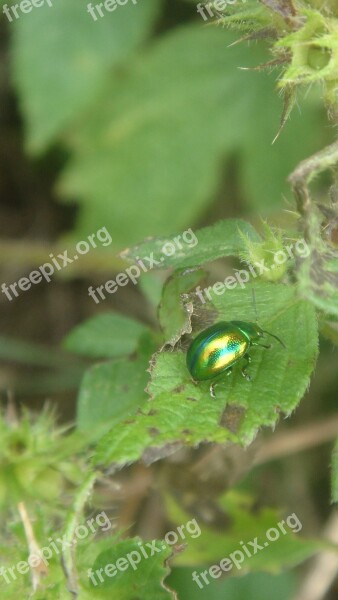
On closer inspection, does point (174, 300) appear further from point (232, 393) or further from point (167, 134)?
point (167, 134)

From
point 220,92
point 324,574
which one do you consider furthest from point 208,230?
point 220,92

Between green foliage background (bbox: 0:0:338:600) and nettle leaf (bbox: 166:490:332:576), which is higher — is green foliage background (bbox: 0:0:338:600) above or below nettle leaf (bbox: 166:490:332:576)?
above

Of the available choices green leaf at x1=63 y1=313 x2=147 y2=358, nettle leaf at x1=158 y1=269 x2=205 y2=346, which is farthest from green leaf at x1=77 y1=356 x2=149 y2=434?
nettle leaf at x1=158 y1=269 x2=205 y2=346

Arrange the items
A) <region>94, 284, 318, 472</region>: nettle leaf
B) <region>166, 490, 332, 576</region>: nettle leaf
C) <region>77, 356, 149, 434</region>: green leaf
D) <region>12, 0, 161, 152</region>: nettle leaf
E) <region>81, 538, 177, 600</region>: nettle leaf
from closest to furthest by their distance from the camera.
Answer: <region>94, 284, 318, 472</region>: nettle leaf → <region>81, 538, 177, 600</region>: nettle leaf → <region>77, 356, 149, 434</region>: green leaf → <region>166, 490, 332, 576</region>: nettle leaf → <region>12, 0, 161, 152</region>: nettle leaf

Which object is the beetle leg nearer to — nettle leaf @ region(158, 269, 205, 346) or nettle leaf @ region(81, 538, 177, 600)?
nettle leaf @ region(158, 269, 205, 346)

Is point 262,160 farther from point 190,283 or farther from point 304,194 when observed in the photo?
point 304,194

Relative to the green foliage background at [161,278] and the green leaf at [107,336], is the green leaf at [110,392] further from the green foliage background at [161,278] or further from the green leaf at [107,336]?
the green leaf at [107,336]

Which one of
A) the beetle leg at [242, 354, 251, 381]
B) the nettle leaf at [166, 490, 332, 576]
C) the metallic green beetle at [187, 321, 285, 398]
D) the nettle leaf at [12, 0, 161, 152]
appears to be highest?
the nettle leaf at [12, 0, 161, 152]
